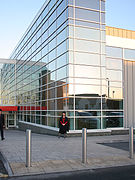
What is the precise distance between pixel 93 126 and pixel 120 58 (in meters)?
5.69

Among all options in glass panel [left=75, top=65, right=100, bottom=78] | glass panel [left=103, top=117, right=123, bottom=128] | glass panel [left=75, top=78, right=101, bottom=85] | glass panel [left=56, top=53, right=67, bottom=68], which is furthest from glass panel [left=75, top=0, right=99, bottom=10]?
glass panel [left=103, top=117, right=123, bottom=128]

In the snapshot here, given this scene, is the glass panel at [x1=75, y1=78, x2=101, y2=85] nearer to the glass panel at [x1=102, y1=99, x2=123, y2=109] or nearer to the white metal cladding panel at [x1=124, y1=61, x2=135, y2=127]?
the glass panel at [x1=102, y1=99, x2=123, y2=109]

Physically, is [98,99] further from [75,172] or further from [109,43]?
[75,172]

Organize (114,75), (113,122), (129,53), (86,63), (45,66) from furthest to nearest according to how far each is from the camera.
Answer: (45,66) → (129,53) → (114,75) → (113,122) → (86,63)

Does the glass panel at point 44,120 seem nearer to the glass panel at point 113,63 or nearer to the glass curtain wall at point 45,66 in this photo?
the glass curtain wall at point 45,66

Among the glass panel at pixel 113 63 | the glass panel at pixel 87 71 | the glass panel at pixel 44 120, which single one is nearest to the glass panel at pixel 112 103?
the glass panel at pixel 87 71

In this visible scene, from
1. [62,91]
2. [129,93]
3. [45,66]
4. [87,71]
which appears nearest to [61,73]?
[62,91]

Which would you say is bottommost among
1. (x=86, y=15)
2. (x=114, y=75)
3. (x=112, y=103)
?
(x=112, y=103)

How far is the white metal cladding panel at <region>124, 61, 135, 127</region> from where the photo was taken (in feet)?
54.7

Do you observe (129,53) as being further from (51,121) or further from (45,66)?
(51,121)

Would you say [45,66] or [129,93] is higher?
[45,66]

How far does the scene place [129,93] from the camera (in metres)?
16.9

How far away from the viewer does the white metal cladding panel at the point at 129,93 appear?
16688 millimetres

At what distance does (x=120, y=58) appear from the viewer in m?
17.1
